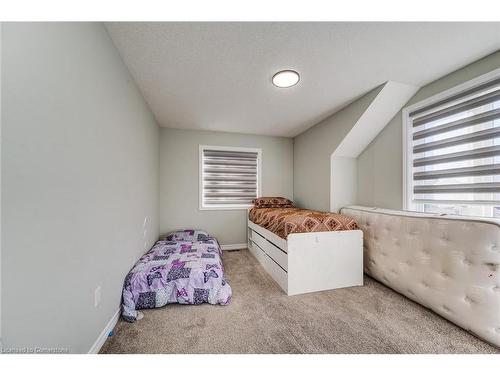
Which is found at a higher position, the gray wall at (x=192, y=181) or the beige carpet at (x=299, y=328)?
the gray wall at (x=192, y=181)

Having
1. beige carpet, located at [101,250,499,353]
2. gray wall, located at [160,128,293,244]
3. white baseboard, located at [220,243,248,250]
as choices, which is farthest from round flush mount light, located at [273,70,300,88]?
white baseboard, located at [220,243,248,250]

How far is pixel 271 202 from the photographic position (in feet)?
11.2

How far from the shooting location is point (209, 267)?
1.88 metres

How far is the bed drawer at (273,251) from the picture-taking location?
197 cm

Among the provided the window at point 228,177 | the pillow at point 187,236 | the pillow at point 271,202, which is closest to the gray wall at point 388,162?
the pillow at point 271,202

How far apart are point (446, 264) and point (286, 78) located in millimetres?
2112

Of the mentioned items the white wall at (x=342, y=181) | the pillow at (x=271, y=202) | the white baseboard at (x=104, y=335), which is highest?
the white wall at (x=342, y=181)

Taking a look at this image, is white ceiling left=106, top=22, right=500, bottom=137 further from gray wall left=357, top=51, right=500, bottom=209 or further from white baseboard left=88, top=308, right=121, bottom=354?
white baseboard left=88, top=308, right=121, bottom=354

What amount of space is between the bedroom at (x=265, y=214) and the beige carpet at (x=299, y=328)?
14 mm

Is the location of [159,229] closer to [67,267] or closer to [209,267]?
[209,267]

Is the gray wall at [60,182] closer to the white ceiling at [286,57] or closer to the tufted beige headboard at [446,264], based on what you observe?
the white ceiling at [286,57]

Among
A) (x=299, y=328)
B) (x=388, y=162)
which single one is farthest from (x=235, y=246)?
(x=388, y=162)
